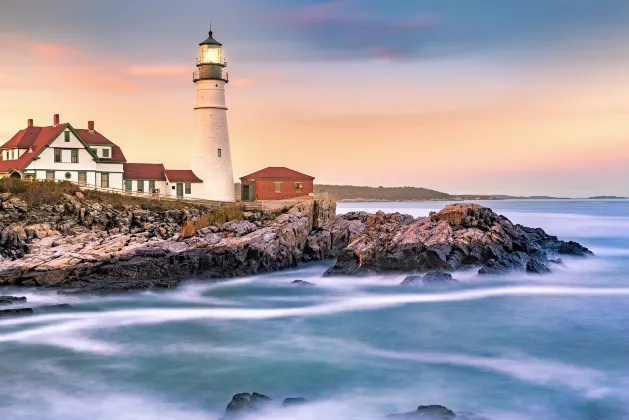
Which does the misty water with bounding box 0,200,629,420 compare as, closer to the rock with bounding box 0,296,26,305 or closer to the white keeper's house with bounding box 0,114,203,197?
the rock with bounding box 0,296,26,305

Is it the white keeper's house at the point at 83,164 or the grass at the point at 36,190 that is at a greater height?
the white keeper's house at the point at 83,164

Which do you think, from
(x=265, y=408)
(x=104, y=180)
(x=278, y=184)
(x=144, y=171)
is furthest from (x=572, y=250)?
(x=104, y=180)

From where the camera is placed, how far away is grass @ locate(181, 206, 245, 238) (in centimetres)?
2026

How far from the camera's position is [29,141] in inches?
1162

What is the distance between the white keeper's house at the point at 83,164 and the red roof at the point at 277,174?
340 cm

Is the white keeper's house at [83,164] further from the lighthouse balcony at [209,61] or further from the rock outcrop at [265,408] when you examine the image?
the rock outcrop at [265,408]

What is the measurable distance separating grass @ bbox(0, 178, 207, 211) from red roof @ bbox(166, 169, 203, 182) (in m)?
3.95

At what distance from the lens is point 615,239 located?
3069 centimetres

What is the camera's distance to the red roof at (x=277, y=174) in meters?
32.3

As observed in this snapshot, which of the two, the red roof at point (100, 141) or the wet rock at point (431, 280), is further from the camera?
the red roof at point (100, 141)

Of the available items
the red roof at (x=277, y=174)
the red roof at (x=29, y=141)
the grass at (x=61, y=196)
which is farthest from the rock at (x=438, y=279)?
the red roof at (x=29, y=141)

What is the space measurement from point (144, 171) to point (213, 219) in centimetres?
1040

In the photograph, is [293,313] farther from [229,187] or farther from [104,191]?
[229,187]

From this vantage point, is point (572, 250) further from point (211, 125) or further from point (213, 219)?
point (211, 125)
